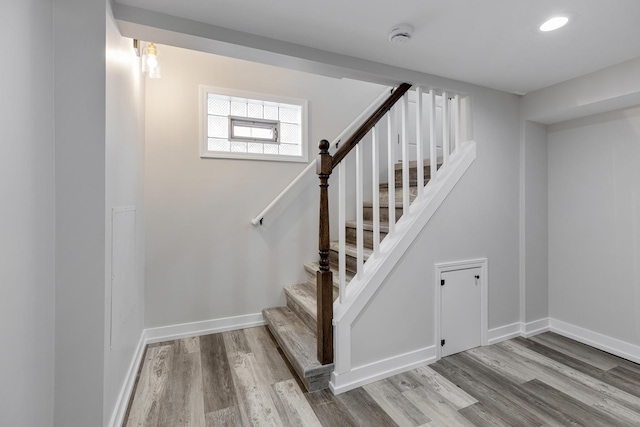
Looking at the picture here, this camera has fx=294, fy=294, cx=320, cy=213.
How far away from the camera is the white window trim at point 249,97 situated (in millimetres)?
2627

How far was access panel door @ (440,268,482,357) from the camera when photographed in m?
2.31

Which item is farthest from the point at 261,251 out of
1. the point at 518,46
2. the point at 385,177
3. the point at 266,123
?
the point at 518,46

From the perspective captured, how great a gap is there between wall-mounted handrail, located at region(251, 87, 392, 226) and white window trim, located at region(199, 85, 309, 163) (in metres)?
Answer: 0.13

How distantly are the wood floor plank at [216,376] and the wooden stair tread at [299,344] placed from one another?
0.42m

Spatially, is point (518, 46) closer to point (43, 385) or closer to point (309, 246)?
point (309, 246)

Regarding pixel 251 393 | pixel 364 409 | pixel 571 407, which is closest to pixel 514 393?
pixel 571 407

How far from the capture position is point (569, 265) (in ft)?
8.90

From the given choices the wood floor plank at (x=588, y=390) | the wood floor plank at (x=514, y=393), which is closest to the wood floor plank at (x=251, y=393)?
the wood floor plank at (x=514, y=393)

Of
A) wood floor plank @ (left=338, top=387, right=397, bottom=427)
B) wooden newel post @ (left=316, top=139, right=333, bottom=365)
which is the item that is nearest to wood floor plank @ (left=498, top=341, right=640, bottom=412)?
wood floor plank @ (left=338, top=387, right=397, bottom=427)

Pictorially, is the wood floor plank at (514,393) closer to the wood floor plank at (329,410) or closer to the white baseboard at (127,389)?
the wood floor plank at (329,410)

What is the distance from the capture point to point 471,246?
2436 millimetres

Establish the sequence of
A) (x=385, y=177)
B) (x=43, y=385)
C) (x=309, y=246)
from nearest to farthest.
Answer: (x=43, y=385), (x=309, y=246), (x=385, y=177)

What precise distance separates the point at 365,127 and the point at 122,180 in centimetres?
153

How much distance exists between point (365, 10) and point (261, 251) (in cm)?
211
